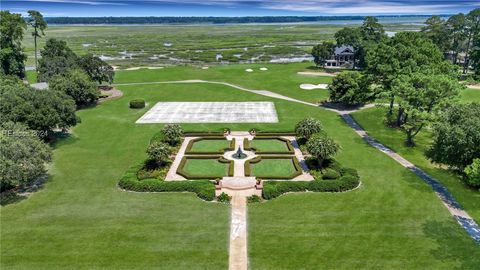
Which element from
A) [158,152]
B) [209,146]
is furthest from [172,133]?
[158,152]

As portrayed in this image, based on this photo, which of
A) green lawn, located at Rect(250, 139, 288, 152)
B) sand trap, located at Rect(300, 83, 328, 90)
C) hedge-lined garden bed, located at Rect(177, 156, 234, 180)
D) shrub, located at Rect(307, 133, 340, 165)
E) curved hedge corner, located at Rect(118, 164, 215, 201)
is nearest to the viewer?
curved hedge corner, located at Rect(118, 164, 215, 201)

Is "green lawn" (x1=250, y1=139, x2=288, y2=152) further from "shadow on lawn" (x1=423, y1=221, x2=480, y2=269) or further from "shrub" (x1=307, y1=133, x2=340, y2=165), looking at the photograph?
"shadow on lawn" (x1=423, y1=221, x2=480, y2=269)

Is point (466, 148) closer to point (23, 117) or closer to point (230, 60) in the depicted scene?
point (23, 117)

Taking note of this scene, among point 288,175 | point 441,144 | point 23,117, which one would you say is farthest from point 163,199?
point 441,144

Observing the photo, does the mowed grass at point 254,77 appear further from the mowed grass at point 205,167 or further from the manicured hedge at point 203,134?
the mowed grass at point 205,167

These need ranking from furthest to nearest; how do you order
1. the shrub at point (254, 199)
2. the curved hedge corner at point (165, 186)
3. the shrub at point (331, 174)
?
the shrub at point (331, 174)
the curved hedge corner at point (165, 186)
the shrub at point (254, 199)

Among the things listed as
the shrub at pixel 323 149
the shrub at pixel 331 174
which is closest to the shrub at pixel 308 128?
the shrub at pixel 323 149

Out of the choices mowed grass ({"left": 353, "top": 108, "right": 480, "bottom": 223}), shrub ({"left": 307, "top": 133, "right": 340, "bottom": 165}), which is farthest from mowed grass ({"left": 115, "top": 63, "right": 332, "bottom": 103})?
shrub ({"left": 307, "top": 133, "right": 340, "bottom": 165})
